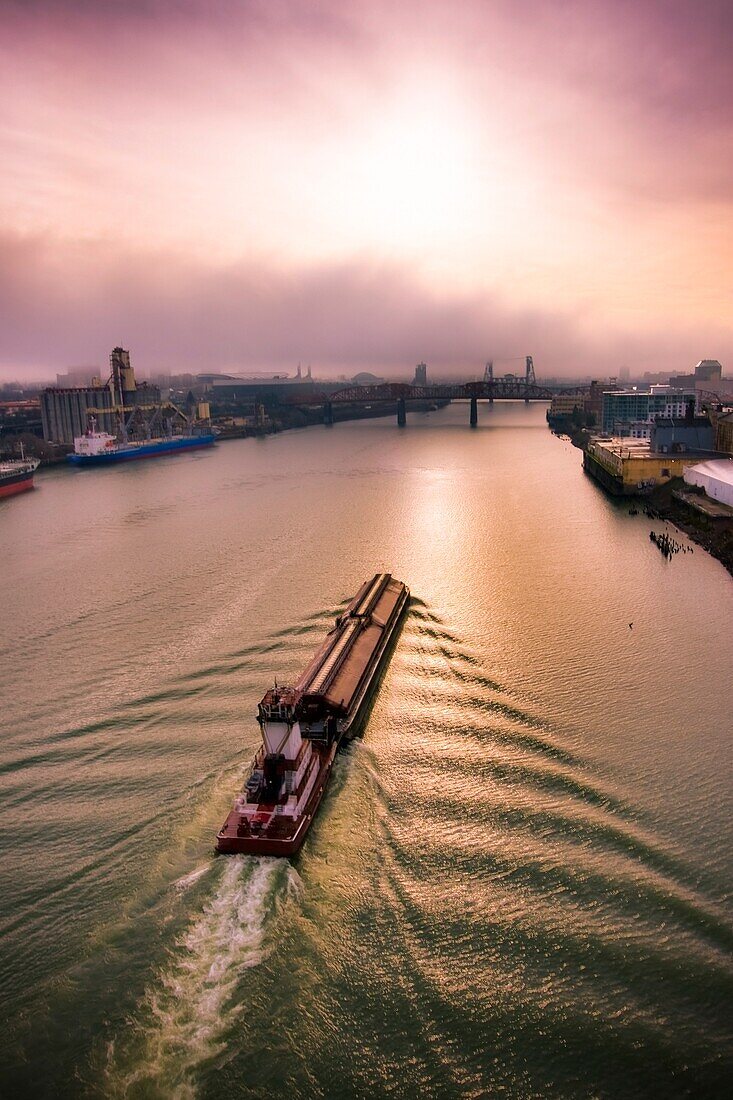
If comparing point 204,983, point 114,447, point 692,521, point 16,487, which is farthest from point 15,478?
point 204,983

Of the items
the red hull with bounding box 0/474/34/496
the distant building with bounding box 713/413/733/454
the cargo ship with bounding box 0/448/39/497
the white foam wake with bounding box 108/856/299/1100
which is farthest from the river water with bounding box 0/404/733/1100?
the cargo ship with bounding box 0/448/39/497

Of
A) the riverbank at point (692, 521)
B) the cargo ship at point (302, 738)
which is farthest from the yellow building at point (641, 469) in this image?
the cargo ship at point (302, 738)

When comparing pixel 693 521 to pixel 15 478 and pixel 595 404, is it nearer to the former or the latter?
pixel 15 478

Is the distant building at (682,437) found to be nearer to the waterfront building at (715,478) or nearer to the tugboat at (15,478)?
the waterfront building at (715,478)

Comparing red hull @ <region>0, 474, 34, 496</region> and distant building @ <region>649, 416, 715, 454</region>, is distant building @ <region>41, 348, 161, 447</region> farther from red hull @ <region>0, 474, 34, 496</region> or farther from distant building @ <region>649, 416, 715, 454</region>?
distant building @ <region>649, 416, 715, 454</region>

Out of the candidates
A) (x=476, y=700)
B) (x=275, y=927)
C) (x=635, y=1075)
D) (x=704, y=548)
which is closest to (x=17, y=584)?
(x=476, y=700)

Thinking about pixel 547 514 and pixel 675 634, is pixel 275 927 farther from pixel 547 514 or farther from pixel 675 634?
pixel 547 514
